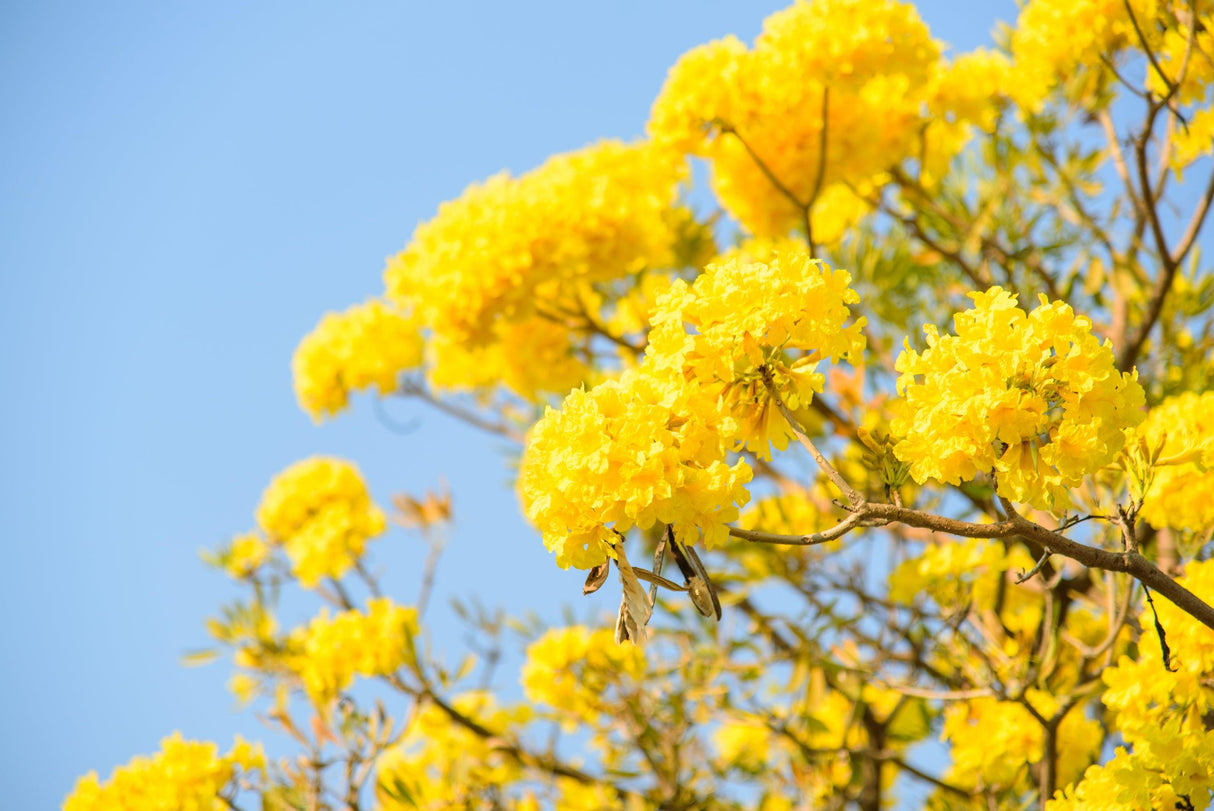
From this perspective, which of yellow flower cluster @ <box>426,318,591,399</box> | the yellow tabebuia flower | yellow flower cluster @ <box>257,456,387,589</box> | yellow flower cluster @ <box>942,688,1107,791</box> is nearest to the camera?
yellow flower cluster @ <box>942,688,1107,791</box>

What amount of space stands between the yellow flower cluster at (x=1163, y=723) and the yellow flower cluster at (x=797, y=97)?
1314 mm

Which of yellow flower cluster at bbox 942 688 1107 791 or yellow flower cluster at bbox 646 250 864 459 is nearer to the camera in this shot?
yellow flower cluster at bbox 646 250 864 459

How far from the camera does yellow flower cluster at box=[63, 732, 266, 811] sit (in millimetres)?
2436

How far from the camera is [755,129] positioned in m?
2.53

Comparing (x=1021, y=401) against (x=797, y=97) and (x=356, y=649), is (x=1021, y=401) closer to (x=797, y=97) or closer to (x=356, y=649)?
(x=797, y=97)

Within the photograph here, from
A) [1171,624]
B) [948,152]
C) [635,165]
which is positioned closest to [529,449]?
[1171,624]

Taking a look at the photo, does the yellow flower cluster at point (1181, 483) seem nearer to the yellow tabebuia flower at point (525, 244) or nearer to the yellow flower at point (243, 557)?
the yellow tabebuia flower at point (525, 244)

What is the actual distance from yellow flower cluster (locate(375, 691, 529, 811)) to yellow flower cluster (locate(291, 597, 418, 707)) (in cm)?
21

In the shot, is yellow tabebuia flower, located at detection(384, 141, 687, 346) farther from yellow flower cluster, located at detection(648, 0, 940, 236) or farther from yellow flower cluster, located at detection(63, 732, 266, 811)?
yellow flower cluster, located at detection(63, 732, 266, 811)

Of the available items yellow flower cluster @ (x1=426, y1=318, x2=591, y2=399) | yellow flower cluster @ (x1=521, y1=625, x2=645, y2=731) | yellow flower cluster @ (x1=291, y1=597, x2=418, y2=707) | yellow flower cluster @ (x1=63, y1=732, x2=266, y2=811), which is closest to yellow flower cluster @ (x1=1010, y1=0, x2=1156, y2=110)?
yellow flower cluster @ (x1=426, y1=318, x2=591, y2=399)

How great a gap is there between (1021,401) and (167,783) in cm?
225

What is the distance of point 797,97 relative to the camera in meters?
2.43

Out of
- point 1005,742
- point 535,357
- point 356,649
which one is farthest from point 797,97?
point 356,649

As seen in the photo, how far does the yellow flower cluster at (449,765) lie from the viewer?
8.86 feet
